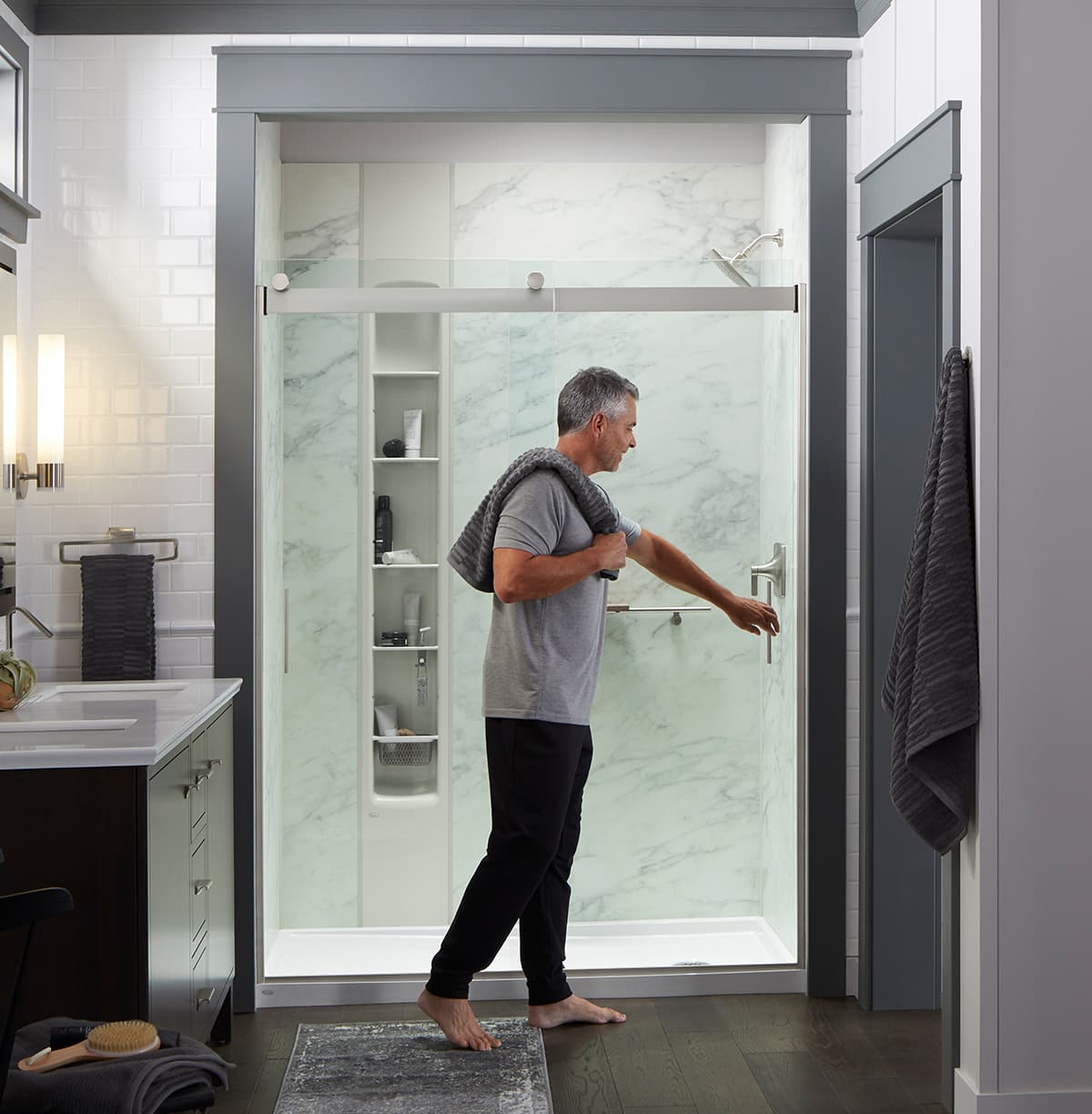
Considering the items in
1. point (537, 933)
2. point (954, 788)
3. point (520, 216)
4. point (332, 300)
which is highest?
point (520, 216)

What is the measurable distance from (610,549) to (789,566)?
0.73 m

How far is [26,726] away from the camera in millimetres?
2445

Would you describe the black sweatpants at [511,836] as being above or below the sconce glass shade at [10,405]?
below

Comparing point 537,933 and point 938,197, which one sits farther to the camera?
point 537,933

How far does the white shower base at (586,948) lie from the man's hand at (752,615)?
2.79ft

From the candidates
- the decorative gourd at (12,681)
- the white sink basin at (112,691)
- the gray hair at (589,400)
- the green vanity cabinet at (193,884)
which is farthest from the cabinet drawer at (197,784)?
the gray hair at (589,400)

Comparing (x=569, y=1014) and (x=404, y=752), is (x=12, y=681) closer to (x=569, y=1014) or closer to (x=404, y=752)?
(x=404, y=752)

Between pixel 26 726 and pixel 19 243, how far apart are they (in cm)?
142

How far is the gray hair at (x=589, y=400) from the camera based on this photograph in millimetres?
3051

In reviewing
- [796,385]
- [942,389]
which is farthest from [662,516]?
[942,389]

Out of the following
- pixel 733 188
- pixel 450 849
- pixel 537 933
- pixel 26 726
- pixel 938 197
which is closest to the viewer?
pixel 26 726

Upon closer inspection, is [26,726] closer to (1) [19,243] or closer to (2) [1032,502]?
(1) [19,243]

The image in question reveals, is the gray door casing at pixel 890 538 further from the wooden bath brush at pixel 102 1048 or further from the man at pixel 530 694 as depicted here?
the wooden bath brush at pixel 102 1048

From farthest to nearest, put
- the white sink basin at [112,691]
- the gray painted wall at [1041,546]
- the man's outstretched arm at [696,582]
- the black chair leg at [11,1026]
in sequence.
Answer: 1. the man's outstretched arm at [696,582]
2. the white sink basin at [112,691]
3. the gray painted wall at [1041,546]
4. the black chair leg at [11,1026]
